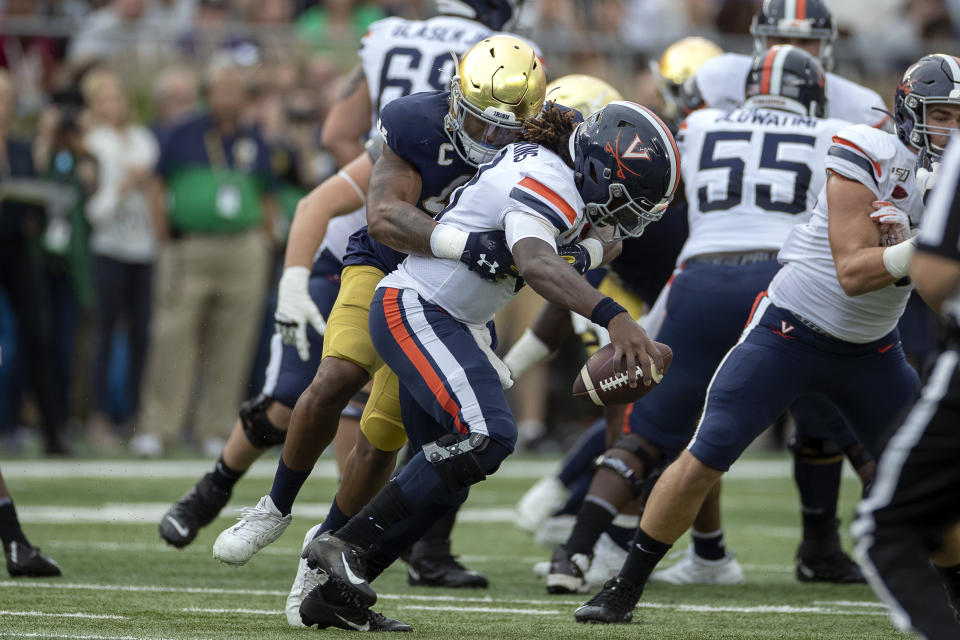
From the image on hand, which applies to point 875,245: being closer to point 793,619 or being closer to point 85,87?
point 793,619

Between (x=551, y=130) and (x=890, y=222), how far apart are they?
3.34ft

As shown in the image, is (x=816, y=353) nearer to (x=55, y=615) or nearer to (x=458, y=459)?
(x=458, y=459)

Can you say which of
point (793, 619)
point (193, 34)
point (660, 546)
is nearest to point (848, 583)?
point (793, 619)

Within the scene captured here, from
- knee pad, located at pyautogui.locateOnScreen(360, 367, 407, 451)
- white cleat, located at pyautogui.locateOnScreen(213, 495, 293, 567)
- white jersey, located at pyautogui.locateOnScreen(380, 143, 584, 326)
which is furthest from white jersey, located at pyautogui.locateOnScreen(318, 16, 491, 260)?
white cleat, located at pyautogui.locateOnScreen(213, 495, 293, 567)

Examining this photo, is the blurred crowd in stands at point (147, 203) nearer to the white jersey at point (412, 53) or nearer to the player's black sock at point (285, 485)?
the white jersey at point (412, 53)

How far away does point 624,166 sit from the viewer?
4.32 metres

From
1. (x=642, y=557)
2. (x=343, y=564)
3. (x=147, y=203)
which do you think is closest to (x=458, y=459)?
(x=343, y=564)

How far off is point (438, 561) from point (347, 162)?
67.4 inches

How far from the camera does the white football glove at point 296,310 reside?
5.38 meters

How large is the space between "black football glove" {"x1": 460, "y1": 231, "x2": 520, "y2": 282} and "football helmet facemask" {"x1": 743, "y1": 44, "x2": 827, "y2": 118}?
180 centimetres

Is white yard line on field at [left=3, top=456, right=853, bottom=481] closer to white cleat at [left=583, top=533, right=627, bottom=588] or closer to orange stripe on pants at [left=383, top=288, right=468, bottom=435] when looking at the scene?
white cleat at [left=583, top=533, right=627, bottom=588]

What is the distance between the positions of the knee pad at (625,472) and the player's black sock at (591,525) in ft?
0.36

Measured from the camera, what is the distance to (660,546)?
472 centimetres

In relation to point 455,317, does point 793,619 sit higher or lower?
lower
